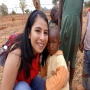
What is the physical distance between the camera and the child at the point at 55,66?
6.15ft

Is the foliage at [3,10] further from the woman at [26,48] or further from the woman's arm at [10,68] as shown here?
the woman's arm at [10,68]

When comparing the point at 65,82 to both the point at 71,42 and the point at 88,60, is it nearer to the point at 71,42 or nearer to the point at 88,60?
the point at 71,42

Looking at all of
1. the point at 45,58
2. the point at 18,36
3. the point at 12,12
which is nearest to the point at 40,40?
the point at 18,36

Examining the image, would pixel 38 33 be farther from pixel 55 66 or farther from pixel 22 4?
pixel 22 4

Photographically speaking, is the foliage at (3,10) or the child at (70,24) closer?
the child at (70,24)

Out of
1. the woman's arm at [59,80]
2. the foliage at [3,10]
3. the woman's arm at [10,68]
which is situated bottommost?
the foliage at [3,10]

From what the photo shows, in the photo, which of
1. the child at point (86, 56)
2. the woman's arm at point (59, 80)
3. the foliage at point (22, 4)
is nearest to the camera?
the woman's arm at point (59, 80)

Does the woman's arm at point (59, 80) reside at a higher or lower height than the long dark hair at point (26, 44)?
lower

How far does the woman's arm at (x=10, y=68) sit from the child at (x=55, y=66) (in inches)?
14.1

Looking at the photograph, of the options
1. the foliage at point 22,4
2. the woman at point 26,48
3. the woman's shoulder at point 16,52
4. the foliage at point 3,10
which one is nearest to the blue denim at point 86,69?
the woman at point 26,48

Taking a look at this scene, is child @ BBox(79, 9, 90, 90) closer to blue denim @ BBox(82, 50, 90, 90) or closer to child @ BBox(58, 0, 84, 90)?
blue denim @ BBox(82, 50, 90, 90)

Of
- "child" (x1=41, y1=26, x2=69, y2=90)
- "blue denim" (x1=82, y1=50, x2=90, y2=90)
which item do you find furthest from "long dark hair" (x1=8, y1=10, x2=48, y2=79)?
"blue denim" (x1=82, y1=50, x2=90, y2=90)

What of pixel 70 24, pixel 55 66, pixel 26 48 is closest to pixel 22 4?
pixel 70 24

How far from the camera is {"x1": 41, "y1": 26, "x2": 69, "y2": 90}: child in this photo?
188 centimetres
